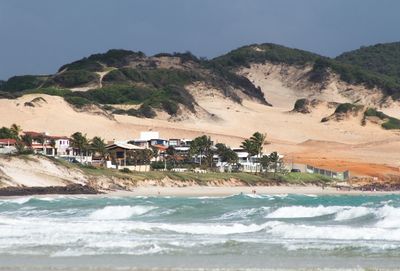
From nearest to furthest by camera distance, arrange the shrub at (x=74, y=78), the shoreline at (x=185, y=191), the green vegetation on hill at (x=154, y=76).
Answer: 1. the shoreline at (x=185, y=191)
2. the green vegetation on hill at (x=154, y=76)
3. the shrub at (x=74, y=78)

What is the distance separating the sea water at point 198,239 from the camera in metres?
22.5

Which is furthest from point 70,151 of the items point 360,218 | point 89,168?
point 360,218

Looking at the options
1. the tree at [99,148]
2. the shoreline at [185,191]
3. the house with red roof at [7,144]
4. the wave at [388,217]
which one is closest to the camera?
the wave at [388,217]

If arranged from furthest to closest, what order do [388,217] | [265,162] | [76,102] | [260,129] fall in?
[260,129] → [76,102] → [265,162] → [388,217]

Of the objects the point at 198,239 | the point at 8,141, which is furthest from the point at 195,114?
the point at 198,239

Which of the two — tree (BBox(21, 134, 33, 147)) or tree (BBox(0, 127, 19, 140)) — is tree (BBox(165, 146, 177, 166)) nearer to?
tree (BBox(21, 134, 33, 147))

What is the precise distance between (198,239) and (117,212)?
13.3 meters

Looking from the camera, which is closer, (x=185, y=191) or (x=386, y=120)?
(x=185, y=191)

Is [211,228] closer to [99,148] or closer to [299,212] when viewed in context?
[299,212]

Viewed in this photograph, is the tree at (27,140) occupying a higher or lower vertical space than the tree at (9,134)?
lower

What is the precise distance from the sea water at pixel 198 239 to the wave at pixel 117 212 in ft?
0.15

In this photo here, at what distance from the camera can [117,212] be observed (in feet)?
134

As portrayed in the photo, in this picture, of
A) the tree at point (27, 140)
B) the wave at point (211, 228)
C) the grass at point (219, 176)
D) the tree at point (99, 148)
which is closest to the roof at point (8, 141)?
the tree at point (27, 140)

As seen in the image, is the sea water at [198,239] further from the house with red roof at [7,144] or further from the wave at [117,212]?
the house with red roof at [7,144]
